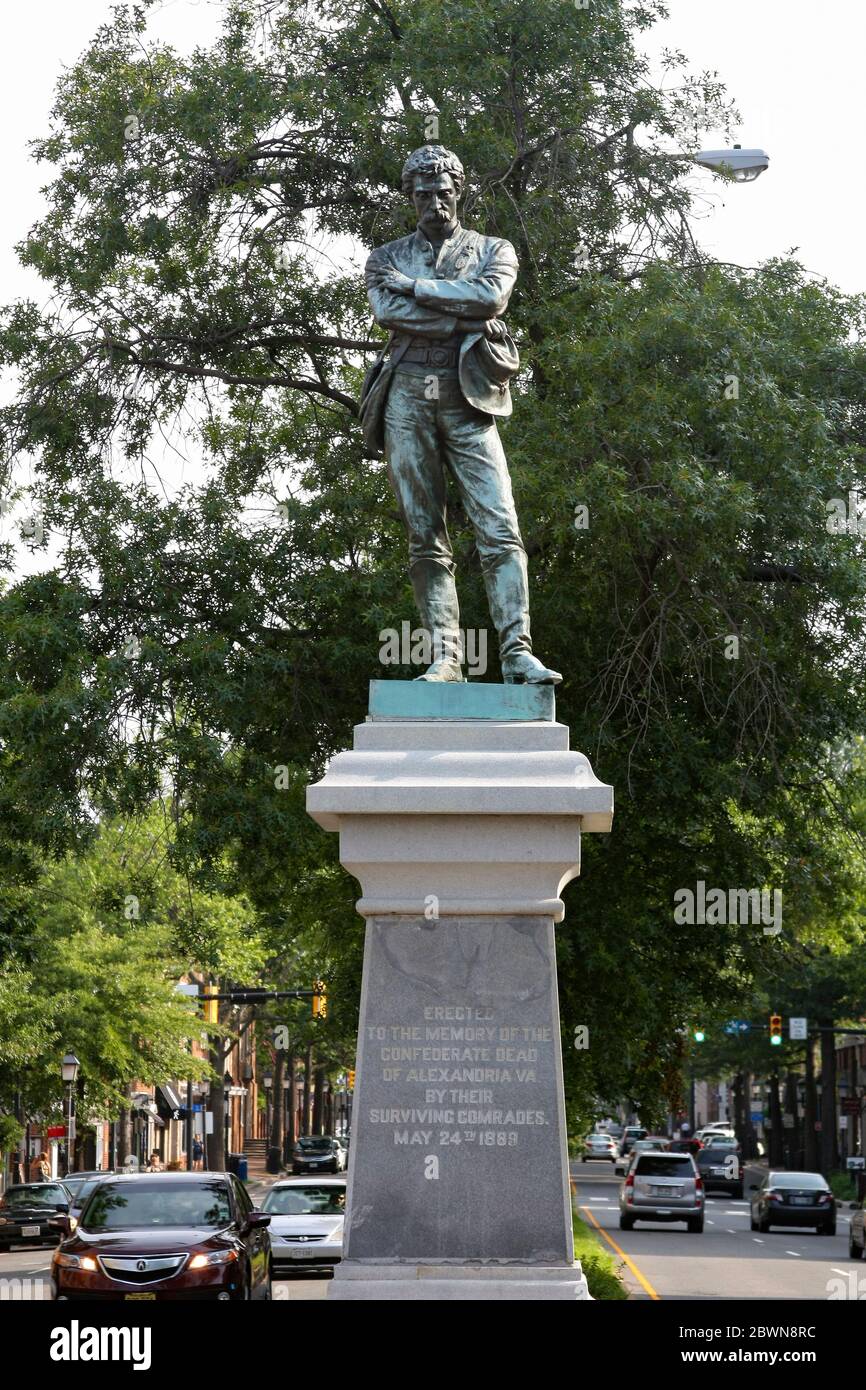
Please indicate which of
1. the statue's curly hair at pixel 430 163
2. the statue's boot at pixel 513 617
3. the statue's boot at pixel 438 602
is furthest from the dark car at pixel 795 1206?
the statue's curly hair at pixel 430 163

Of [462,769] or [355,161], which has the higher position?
[355,161]

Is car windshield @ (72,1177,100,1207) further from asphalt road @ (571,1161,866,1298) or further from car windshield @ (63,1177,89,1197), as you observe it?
asphalt road @ (571,1161,866,1298)

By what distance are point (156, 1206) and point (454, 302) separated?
11.8 metres

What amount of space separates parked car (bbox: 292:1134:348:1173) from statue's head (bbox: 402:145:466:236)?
203ft

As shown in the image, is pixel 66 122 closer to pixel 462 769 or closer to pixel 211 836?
pixel 211 836

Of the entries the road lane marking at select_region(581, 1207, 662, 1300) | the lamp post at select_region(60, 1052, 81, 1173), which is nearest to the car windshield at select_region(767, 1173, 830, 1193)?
the road lane marking at select_region(581, 1207, 662, 1300)

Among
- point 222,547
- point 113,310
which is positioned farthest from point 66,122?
point 222,547

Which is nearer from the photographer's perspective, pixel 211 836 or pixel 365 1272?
pixel 365 1272

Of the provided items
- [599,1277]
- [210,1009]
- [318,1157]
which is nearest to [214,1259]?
[599,1277]

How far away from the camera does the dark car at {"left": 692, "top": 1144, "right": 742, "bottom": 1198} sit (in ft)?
219

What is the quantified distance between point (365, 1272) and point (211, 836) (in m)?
11.5

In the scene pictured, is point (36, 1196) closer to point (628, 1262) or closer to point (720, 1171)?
point (628, 1262)

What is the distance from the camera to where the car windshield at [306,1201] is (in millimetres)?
28398

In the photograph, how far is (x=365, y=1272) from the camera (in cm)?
811
